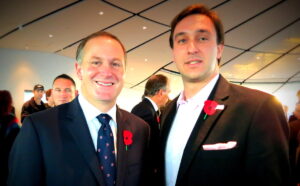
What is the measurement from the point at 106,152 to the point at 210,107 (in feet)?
2.69

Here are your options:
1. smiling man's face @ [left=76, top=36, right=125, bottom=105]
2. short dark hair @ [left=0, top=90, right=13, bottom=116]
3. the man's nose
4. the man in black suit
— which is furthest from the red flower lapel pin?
short dark hair @ [left=0, top=90, right=13, bottom=116]

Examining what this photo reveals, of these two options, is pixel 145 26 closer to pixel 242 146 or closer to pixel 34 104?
pixel 34 104

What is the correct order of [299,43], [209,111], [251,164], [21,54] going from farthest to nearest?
[299,43]
[21,54]
[209,111]
[251,164]

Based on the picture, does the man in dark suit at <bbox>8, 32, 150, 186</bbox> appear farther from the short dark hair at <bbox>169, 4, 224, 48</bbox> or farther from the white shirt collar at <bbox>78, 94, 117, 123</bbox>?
the short dark hair at <bbox>169, 4, 224, 48</bbox>

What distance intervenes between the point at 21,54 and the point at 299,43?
1092 centimetres

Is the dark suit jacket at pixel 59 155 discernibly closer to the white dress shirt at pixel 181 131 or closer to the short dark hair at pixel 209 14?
the white dress shirt at pixel 181 131

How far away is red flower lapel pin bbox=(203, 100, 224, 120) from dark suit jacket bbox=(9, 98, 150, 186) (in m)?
0.67

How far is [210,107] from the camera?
1.83 m

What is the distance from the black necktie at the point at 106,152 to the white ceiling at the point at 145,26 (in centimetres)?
453

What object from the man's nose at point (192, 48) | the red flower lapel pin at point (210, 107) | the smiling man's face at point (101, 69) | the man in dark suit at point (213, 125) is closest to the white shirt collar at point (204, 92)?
the man in dark suit at point (213, 125)

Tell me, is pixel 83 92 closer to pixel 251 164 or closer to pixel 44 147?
pixel 44 147

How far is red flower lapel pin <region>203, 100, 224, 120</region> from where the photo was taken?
1814mm

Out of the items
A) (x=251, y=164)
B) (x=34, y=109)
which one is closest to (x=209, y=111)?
(x=251, y=164)

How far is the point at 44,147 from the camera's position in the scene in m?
1.66
